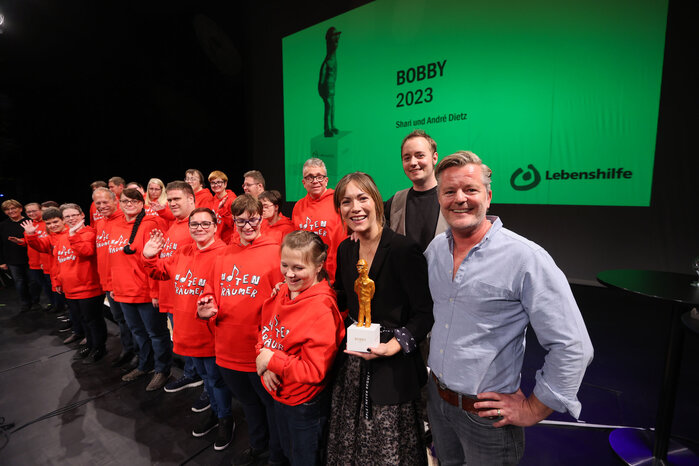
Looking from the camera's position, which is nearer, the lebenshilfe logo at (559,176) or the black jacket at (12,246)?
the lebenshilfe logo at (559,176)

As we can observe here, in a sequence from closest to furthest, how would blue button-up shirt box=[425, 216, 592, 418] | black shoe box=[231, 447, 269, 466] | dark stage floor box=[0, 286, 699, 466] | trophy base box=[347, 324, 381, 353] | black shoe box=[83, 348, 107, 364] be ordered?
blue button-up shirt box=[425, 216, 592, 418] → trophy base box=[347, 324, 381, 353] → black shoe box=[231, 447, 269, 466] → dark stage floor box=[0, 286, 699, 466] → black shoe box=[83, 348, 107, 364]

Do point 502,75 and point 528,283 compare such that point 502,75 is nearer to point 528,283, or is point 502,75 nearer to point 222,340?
point 528,283

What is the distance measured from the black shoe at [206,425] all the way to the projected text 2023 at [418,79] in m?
4.32

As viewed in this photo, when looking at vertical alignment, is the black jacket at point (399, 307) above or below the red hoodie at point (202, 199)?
below

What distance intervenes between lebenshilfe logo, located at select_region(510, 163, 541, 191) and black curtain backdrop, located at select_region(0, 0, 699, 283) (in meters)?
3.83

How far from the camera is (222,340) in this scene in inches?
69.5

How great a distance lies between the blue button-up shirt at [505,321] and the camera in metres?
0.88

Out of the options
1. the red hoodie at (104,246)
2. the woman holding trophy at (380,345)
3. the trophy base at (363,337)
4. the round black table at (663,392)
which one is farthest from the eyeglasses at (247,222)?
the round black table at (663,392)

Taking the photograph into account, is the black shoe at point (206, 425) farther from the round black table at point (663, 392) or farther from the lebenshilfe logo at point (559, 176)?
the lebenshilfe logo at point (559, 176)

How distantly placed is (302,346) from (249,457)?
1.15 meters

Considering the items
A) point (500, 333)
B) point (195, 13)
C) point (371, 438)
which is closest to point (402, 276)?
point (500, 333)

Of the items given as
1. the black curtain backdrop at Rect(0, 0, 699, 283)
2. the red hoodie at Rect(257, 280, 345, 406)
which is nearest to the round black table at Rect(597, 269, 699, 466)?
the red hoodie at Rect(257, 280, 345, 406)

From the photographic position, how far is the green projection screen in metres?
3.32

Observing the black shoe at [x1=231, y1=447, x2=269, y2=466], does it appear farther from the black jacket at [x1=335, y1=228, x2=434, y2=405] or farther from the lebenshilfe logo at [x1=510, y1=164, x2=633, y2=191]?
the lebenshilfe logo at [x1=510, y1=164, x2=633, y2=191]
